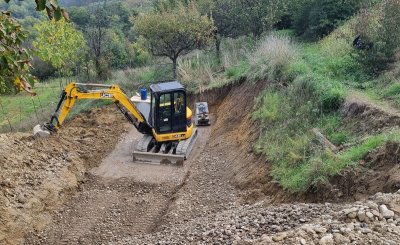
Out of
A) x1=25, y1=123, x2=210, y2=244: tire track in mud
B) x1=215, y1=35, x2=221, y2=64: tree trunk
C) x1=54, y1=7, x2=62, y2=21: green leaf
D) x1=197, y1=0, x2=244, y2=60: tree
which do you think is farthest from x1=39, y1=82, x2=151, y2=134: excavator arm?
x1=54, y1=7, x2=62, y2=21: green leaf

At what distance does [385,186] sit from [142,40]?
527 inches

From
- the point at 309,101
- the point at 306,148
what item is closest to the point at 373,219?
the point at 306,148

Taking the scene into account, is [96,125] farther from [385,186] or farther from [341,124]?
[385,186]

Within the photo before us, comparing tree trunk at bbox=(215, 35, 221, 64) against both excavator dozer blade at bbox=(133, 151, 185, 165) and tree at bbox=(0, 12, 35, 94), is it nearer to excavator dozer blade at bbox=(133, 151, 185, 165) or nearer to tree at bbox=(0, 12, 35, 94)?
excavator dozer blade at bbox=(133, 151, 185, 165)

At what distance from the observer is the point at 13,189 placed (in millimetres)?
10266

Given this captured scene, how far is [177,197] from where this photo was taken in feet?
34.2

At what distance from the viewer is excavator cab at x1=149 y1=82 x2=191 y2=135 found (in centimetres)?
1241

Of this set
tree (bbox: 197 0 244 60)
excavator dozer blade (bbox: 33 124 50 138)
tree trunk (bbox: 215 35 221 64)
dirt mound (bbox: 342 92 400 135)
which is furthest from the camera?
tree trunk (bbox: 215 35 221 64)

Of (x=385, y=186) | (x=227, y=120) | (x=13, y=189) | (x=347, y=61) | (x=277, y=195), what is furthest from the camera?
(x=227, y=120)

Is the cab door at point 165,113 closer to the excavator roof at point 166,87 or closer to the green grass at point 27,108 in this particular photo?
the excavator roof at point 166,87

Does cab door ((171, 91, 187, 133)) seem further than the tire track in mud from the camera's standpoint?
Yes

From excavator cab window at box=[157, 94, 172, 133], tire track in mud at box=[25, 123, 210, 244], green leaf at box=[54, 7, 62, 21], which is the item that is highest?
green leaf at box=[54, 7, 62, 21]

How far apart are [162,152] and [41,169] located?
10.8 ft

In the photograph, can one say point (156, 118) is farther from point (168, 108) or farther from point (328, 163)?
point (328, 163)
